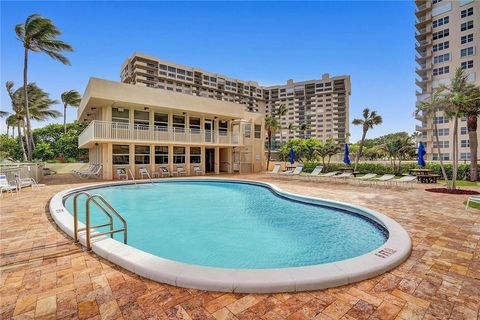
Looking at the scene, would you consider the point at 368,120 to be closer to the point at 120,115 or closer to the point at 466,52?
the point at 120,115

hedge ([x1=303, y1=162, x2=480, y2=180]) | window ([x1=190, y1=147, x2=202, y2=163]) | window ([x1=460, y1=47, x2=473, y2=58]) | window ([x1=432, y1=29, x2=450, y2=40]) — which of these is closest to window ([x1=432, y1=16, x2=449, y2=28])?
window ([x1=432, y1=29, x2=450, y2=40])

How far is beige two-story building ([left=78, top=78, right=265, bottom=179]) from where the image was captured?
1477 centimetres

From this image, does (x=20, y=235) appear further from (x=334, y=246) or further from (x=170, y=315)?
(x=334, y=246)

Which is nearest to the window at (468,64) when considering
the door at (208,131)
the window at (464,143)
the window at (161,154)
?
the window at (464,143)

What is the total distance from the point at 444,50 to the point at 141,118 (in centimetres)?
4961

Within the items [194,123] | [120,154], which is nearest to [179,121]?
[194,123]

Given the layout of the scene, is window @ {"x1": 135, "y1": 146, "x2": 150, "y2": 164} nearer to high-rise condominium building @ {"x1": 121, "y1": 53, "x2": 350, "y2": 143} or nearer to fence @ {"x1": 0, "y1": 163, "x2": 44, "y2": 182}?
fence @ {"x1": 0, "y1": 163, "x2": 44, "y2": 182}

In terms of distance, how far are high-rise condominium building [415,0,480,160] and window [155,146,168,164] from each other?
40689 mm

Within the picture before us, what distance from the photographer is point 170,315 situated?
214 centimetres

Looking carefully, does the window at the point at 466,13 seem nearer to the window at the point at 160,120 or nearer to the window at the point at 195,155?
the window at the point at 195,155

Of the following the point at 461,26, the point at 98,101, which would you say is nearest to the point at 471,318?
the point at 98,101

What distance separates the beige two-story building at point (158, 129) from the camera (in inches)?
581

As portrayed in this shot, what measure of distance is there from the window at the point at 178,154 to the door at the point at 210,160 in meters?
3.10

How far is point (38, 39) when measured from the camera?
17031 mm
